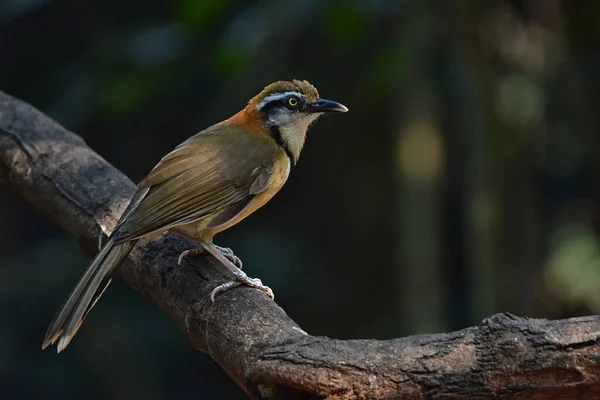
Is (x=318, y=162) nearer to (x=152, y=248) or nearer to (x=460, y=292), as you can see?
(x=460, y=292)

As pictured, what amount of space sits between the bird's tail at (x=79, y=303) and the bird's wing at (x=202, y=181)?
135 mm

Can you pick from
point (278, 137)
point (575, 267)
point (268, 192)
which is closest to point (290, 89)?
point (278, 137)

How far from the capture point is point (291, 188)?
9.07 meters

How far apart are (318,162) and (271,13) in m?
2.60

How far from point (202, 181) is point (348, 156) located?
451 centimetres

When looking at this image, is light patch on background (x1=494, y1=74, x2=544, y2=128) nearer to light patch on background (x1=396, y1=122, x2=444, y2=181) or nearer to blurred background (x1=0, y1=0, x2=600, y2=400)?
blurred background (x1=0, y1=0, x2=600, y2=400)

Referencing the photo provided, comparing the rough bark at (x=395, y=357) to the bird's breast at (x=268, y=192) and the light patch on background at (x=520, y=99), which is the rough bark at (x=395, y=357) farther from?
the light patch on background at (x=520, y=99)

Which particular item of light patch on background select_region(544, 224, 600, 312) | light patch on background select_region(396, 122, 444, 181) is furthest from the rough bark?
light patch on background select_region(544, 224, 600, 312)

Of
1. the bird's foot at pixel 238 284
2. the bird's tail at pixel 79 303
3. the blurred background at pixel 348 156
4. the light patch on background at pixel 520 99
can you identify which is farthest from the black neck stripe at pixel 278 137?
the light patch on background at pixel 520 99

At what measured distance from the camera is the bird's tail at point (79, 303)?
148 inches

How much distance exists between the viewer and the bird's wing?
4074mm

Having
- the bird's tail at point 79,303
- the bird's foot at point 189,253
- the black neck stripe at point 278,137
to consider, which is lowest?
the bird's tail at point 79,303

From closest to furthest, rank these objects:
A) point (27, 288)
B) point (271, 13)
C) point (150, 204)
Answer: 1. point (150, 204)
2. point (271, 13)
3. point (27, 288)

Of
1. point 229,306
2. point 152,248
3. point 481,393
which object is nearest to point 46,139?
point 152,248
